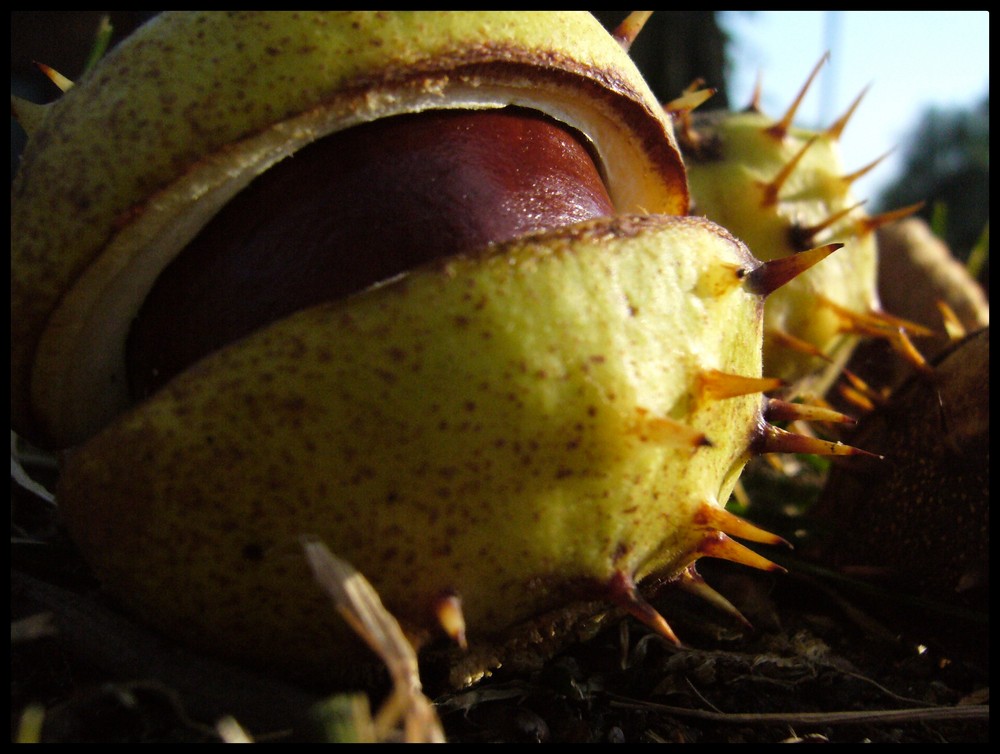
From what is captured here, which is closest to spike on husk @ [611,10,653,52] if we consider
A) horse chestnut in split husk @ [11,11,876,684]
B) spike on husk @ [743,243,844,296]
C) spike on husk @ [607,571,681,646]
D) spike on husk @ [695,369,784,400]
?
horse chestnut in split husk @ [11,11,876,684]

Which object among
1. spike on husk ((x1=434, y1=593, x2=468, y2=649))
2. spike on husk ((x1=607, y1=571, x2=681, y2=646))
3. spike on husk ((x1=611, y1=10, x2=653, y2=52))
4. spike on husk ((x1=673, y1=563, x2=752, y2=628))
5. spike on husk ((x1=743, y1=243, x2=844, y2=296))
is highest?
spike on husk ((x1=611, y1=10, x2=653, y2=52))

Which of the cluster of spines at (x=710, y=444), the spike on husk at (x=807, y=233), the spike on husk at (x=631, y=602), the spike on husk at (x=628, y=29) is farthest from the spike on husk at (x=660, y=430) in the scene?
the spike on husk at (x=807, y=233)

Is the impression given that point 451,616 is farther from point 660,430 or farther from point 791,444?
point 791,444

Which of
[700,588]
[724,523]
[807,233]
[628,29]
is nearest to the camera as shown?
[724,523]

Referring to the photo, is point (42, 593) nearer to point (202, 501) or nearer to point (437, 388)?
point (202, 501)

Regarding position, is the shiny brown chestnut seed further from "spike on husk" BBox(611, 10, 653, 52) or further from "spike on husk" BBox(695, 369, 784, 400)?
"spike on husk" BBox(611, 10, 653, 52)

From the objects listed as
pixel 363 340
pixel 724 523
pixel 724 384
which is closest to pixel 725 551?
pixel 724 523

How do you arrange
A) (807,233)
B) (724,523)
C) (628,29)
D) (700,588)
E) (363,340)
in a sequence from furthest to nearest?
(807,233) < (628,29) < (700,588) < (724,523) < (363,340)
